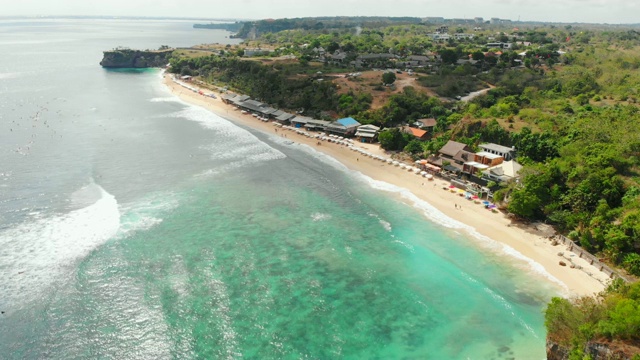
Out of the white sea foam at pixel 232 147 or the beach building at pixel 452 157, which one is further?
the white sea foam at pixel 232 147

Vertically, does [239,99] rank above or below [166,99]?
above

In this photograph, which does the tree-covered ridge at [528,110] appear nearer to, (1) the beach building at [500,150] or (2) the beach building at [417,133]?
(1) the beach building at [500,150]

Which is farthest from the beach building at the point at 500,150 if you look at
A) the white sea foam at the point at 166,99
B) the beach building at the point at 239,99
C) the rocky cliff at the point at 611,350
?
the white sea foam at the point at 166,99

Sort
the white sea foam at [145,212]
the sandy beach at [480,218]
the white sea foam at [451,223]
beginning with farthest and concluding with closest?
the white sea foam at [145,212] → the white sea foam at [451,223] → the sandy beach at [480,218]

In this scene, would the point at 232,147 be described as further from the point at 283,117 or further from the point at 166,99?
the point at 166,99

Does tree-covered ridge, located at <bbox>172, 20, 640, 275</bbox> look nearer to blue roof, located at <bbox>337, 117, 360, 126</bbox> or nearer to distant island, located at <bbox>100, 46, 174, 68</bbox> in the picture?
blue roof, located at <bbox>337, 117, 360, 126</bbox>

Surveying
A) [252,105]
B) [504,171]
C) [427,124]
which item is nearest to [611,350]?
[504,171]
